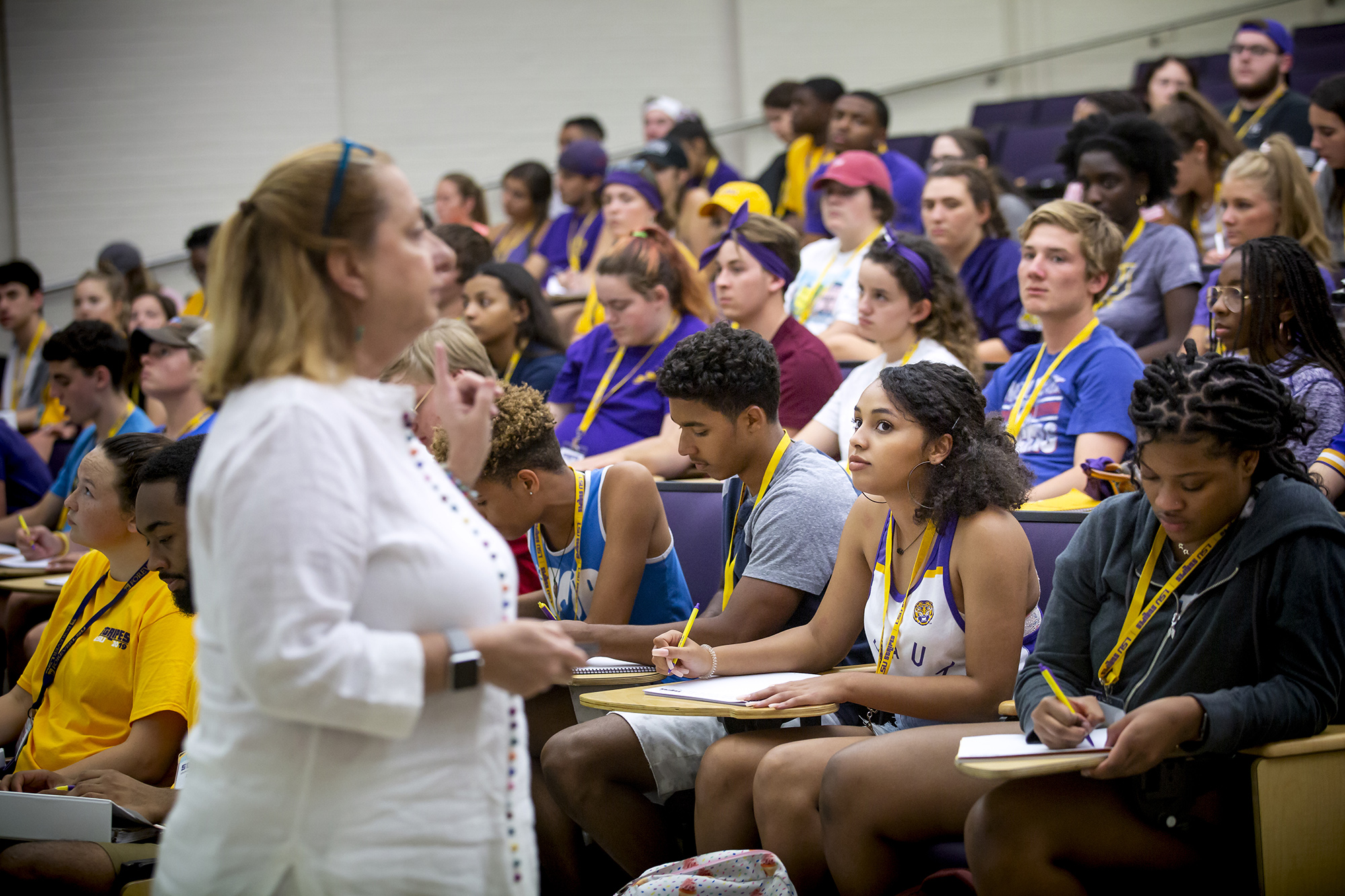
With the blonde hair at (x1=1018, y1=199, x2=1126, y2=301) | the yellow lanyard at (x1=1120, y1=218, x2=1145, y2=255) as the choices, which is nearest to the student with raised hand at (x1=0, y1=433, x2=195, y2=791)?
the blonde hair at (x1=1018, y1=199, x2=1126, y2=301)

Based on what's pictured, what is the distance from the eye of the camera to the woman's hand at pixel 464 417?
1.60m

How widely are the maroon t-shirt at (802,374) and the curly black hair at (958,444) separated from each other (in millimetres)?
1515

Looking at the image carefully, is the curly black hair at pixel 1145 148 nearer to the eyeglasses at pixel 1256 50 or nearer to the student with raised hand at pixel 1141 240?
the student with raised hand at pixel 1141 240

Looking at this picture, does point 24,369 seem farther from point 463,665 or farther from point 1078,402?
point 463,665

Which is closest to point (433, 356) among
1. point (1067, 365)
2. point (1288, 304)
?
point (1067, 365)

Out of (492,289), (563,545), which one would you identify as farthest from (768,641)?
(492,289)

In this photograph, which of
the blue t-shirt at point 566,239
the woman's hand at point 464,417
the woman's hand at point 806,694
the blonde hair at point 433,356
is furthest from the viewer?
the blue t-shirt at point 566,239

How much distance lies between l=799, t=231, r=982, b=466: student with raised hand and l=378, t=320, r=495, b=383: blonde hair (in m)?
1.08

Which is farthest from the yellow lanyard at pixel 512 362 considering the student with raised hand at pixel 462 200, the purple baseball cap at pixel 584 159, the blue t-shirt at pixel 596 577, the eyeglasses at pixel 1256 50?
the eyeglasses at pixel 1256 50

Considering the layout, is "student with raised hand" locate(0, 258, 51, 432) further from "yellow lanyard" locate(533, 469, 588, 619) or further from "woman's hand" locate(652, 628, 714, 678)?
"woman's hand" locate(652, 628, 714, 678)

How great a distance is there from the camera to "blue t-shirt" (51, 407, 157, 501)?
4523 mm

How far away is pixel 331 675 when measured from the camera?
3.95 ft

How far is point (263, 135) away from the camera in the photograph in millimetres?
8656

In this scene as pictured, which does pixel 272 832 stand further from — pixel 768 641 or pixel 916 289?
pixel 916 289
